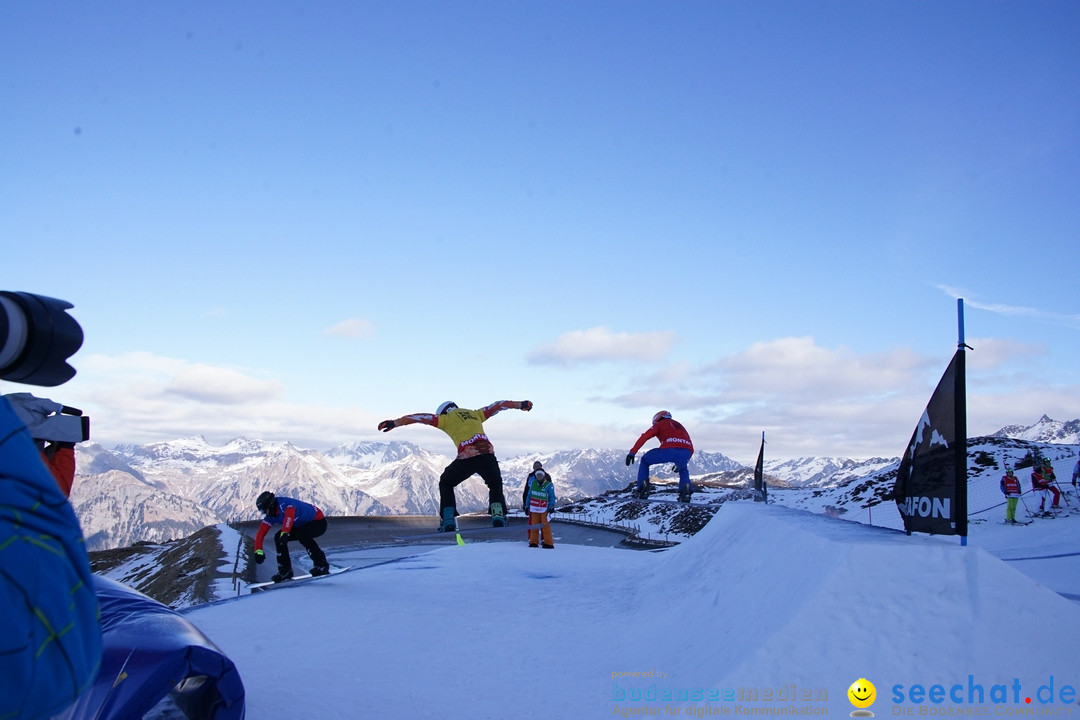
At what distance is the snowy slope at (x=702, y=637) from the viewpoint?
12.2ft

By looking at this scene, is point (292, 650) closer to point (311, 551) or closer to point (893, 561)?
point (893, 561)

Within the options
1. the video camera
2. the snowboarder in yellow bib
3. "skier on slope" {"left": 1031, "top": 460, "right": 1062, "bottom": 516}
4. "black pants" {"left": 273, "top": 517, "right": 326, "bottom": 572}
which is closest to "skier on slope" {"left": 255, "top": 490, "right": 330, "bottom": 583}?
"black pants" {"left": 273, "top": 517, "right": 326, "bottom": 572}

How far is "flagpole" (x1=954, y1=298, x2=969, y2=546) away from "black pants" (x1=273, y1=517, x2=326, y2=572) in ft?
28.9

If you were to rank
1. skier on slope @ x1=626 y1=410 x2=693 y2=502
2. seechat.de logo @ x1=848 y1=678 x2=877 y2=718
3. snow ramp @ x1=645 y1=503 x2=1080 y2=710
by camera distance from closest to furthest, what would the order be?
seechat.de logo @ x1=848 y1=678 x2=877 y2=718 → snow ramp @ x1=645 y1=503 x2=1080 y2=710 → skier on slope @ x1=626 y1=410 x2=693 y2=502

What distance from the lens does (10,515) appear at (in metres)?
1.24

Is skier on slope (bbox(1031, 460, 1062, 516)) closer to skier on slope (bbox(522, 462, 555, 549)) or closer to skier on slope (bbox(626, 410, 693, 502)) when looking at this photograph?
skier on slope (bbox(626, 410, 693, 502))

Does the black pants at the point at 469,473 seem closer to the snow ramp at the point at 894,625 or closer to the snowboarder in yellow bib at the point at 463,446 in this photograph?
the snowboarder in yellow bib at the point at 463,446

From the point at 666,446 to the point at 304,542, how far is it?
6.88 meters

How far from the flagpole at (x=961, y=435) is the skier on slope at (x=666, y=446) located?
8309 mm

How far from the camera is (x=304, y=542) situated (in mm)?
11219

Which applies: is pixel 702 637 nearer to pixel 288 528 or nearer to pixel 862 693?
pixel 862 693

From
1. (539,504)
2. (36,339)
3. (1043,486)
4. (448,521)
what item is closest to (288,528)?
(448,521)

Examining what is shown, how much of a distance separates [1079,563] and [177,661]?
39.9ft

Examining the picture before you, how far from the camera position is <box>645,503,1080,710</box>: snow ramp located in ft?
12.0
